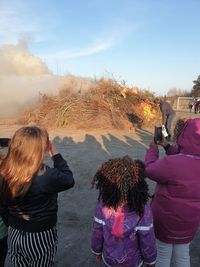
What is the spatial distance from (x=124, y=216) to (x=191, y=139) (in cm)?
88

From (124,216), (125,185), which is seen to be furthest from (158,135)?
(124,216)

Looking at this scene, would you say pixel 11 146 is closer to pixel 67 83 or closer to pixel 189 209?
pixel 189 209

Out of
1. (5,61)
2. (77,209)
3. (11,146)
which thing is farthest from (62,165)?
(5,61)

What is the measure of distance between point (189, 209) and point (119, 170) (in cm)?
80

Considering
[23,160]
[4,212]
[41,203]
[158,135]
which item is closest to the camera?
[23,160]

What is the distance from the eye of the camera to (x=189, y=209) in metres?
3.27

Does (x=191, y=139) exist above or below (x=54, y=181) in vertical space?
above

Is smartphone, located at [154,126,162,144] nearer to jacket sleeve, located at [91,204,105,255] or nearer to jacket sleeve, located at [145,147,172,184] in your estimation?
jacket sleeve, located at [145,147,172,184]

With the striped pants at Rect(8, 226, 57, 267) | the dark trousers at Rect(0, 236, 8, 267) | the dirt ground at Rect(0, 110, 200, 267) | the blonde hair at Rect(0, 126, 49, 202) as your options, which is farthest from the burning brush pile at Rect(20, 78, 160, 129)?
the blonde hair at Rect(0, 126, 49, 202)

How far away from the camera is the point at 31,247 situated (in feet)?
9.85

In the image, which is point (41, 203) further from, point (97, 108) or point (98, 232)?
point (97, 108)

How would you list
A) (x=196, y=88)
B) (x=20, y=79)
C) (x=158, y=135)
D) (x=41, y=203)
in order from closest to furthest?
1. (x=41, y=203)
2. (x=158, y=135)
3. (x=20, y=79)
4. (x=196, y=88)

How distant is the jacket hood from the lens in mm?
3199

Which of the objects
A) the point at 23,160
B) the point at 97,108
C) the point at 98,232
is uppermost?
the point at 23,160
